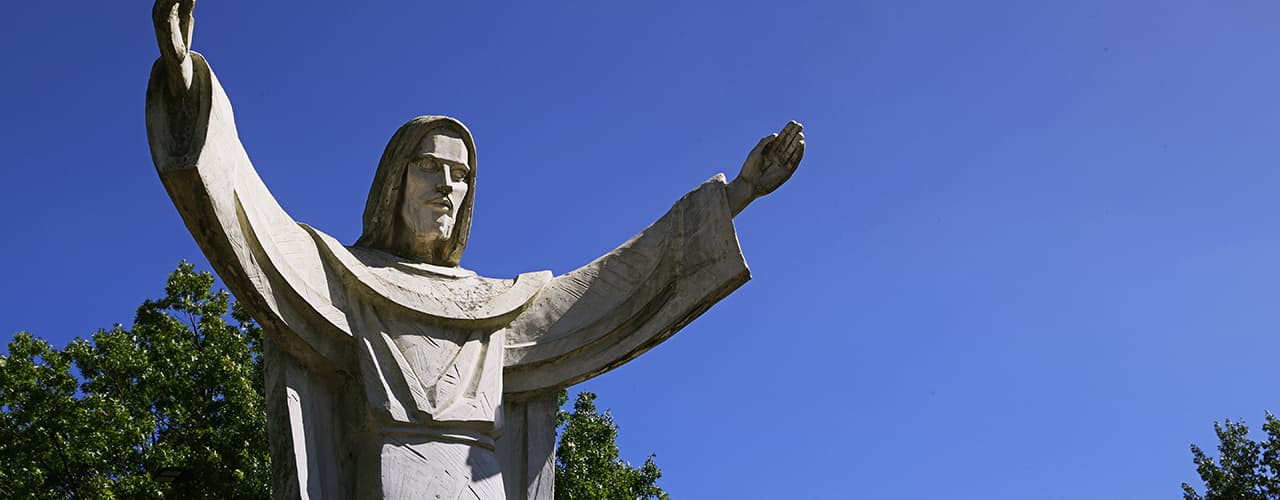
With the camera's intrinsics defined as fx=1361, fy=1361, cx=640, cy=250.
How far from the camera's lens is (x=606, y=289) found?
770cm

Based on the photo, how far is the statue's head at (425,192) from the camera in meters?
7.51

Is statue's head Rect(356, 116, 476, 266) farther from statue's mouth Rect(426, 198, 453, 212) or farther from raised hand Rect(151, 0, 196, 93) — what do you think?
raised hand Rect(151, 0, 196, 93)

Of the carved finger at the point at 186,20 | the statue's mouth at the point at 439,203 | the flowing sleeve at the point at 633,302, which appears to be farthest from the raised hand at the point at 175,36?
the flowing sleeve at the point at 633,302

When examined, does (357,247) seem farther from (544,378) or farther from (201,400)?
(201,400)

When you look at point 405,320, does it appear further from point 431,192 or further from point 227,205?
point 227,205

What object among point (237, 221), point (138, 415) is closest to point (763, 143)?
point (237, 221)

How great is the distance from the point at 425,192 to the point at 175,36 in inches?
67.9

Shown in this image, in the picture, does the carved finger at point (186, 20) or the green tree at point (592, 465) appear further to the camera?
the green tree at point (592, 465)

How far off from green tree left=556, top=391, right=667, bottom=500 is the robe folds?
14779 millimetres

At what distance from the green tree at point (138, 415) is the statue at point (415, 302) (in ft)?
44.5

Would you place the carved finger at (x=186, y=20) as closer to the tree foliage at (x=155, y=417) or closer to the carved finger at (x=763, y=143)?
the carved finger at (x=763, y=143)

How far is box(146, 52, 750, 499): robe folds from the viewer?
6.56 metres

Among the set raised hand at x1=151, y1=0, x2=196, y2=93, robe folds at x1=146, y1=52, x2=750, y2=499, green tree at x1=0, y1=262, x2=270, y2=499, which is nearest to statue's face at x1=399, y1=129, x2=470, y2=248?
robe folds at x1=146, y1=52, x2=750, y2=499

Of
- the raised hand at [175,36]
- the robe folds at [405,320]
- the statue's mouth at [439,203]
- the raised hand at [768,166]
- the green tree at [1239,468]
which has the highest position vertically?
the green tree at [1239,468]
